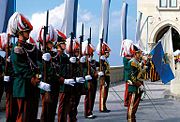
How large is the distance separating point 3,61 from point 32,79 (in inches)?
103

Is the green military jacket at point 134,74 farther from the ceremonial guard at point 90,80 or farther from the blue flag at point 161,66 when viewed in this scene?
the blue flag at point 161,66

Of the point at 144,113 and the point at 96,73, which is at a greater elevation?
the point at 96,73

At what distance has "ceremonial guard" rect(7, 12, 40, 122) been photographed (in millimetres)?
6277

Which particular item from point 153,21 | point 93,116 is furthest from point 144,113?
point 153,21

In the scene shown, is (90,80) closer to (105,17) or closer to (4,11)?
(4,11)

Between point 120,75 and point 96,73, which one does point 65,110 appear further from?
point 120,75

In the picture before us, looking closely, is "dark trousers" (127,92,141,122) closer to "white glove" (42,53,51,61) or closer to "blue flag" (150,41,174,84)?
"white glove" (42,53,51,61)

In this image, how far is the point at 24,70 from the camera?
6289 millimetres

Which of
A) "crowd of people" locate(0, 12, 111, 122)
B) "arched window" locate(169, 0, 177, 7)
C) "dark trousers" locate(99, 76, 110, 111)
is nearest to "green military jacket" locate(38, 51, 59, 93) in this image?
"crowd of people" locate(0, 12, 111, 122)

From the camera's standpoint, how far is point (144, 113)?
1163 cm

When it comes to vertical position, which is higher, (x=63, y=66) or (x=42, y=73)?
(x=63, y=66)

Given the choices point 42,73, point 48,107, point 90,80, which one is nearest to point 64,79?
point 48,107

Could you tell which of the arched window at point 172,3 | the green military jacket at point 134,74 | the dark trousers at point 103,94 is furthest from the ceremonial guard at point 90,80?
the arched window at point 172,3

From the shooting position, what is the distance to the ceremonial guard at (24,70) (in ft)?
20.6
